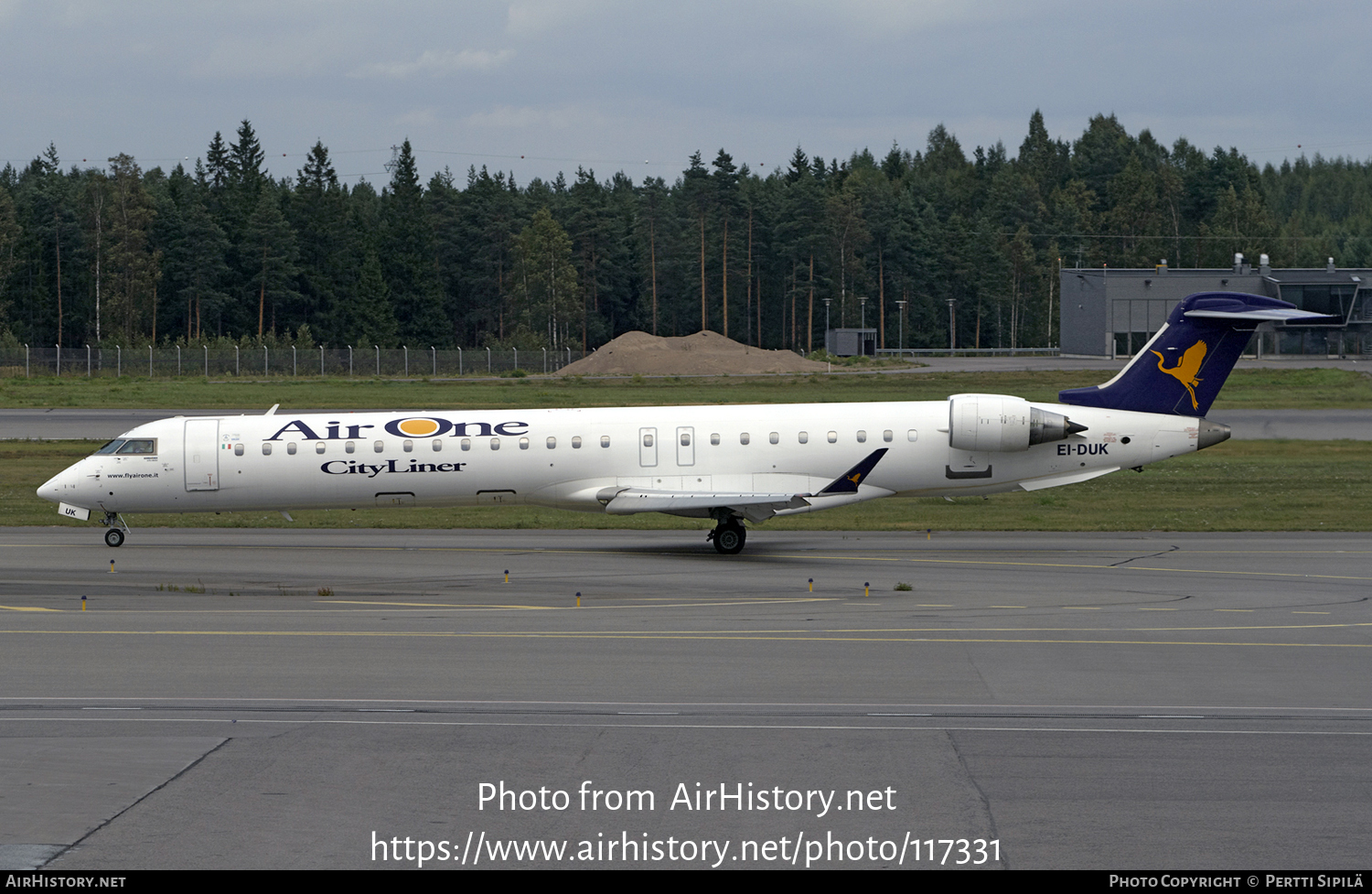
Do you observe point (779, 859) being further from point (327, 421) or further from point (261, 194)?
point (261, 194)

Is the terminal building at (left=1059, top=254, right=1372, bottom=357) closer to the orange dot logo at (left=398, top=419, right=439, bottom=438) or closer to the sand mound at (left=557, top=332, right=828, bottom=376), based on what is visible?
Answer: the sand mound at (left=557, top=332, right=828, bottom=376)

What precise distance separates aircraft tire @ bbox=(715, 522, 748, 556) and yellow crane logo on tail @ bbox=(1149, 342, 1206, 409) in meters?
10.1

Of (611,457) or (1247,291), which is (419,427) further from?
(1247,291)

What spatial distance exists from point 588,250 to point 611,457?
12031 centimetres

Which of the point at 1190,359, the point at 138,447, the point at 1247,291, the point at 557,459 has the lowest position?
the point at 557,459

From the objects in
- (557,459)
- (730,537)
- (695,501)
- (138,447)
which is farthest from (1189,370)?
(138,447)

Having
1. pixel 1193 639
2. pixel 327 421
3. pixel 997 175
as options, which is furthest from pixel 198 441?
pixel 997 175

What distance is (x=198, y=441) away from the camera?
95.7 ft

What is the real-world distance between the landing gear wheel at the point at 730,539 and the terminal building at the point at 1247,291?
85.5 metres

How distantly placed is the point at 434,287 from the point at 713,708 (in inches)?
4842

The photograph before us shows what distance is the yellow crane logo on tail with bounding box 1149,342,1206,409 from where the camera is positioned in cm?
2956

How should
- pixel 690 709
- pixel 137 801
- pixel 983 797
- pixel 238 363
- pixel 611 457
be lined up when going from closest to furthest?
1. pixel 137 801
2. pixel 983 797
3. pixel 690 709
4. pixel 611 457
5. pixel 238 363

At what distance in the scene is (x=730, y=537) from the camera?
28469 mm

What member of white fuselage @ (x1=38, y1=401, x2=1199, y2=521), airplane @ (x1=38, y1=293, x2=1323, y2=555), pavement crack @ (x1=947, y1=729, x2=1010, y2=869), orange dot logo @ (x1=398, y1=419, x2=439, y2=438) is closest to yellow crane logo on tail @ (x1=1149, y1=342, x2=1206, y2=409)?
airplane @ (x1=38, y1=293, x2=1323, y2=555)
